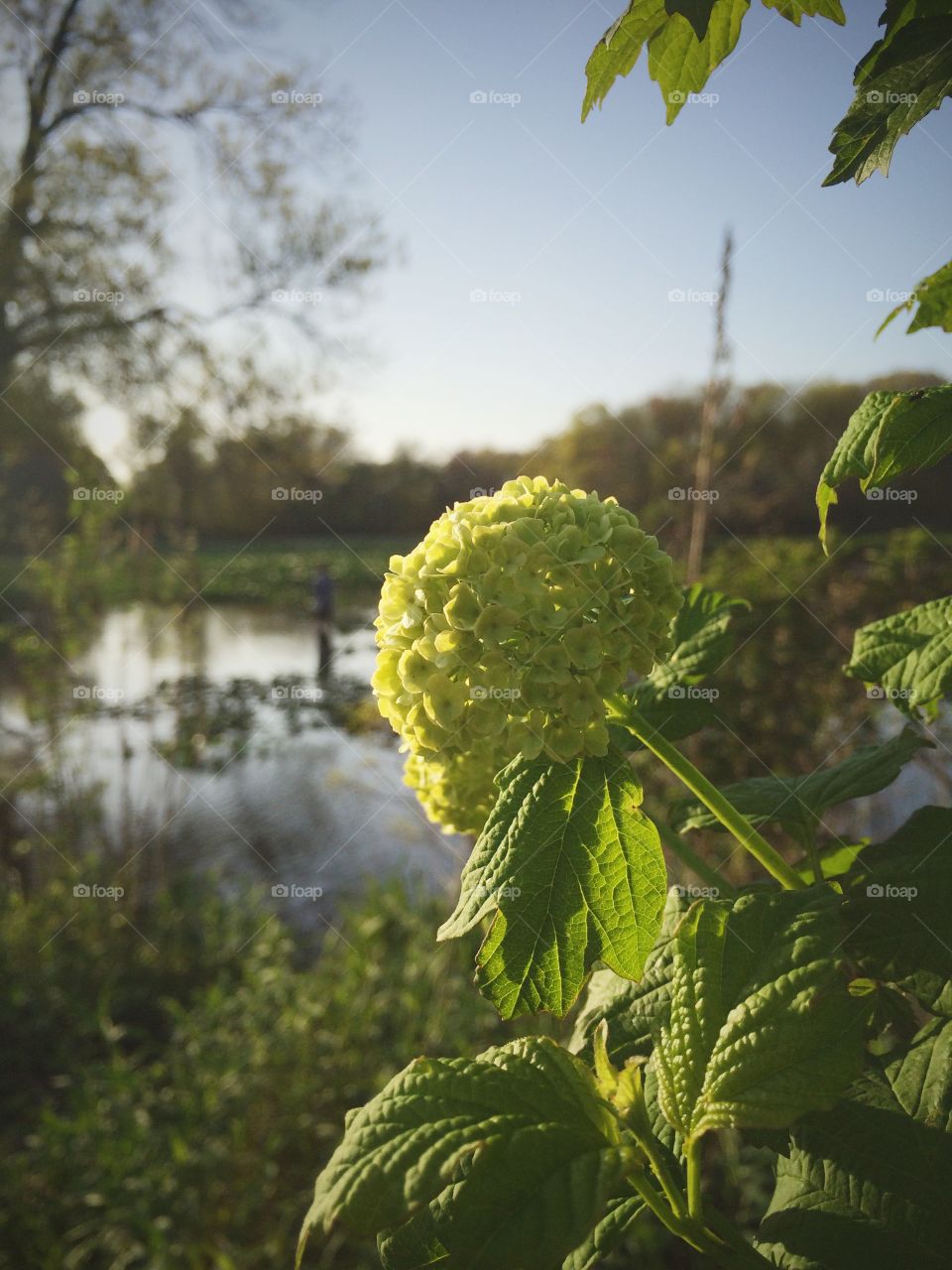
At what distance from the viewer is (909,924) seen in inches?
22.3

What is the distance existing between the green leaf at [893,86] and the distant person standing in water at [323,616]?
352 cm

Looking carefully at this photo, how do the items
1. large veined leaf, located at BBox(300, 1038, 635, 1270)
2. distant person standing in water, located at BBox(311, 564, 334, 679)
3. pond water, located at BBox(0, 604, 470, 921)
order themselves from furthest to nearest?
distant person standing in water, located at BBox(311, 564, 334, 679), pond water, located at BBox(0, 604, 470, 921), large veined leaf, located at BBox(300, 1038, 635, 1270)

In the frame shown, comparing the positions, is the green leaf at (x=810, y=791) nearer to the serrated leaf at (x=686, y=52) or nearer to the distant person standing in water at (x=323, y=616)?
the serrated leaf at (x=686, y=52)

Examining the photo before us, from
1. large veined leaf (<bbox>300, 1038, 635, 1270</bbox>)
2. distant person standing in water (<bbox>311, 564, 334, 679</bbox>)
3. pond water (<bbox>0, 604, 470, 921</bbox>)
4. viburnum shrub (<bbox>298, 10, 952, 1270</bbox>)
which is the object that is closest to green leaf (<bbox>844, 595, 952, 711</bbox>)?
viburnum shrub (<bbox>298, 10, 952, 1270</bbox>)

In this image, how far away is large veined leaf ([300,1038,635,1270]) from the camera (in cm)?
38

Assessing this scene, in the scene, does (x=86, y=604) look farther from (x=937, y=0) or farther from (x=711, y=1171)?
(x=937, y=0)

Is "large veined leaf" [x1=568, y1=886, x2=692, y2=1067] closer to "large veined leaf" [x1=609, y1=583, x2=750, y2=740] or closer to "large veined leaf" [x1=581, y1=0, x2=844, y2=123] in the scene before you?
"large veined leaf" [x1=609, y1=583, x2=750, y2=740]

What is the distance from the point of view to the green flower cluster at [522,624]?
59 centimetres

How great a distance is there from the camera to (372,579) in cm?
432

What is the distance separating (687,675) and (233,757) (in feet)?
11.6

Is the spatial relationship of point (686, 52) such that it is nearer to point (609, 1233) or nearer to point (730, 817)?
point (730, 817)

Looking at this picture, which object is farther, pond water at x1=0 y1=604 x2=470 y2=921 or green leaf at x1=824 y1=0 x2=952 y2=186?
pond water at x1=0 y1=604 x2=470 y2=921

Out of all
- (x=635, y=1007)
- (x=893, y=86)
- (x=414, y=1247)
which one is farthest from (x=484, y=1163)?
Result: (x=893, y=86)

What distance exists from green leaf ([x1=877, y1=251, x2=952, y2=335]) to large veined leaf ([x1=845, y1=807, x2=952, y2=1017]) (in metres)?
0.35
